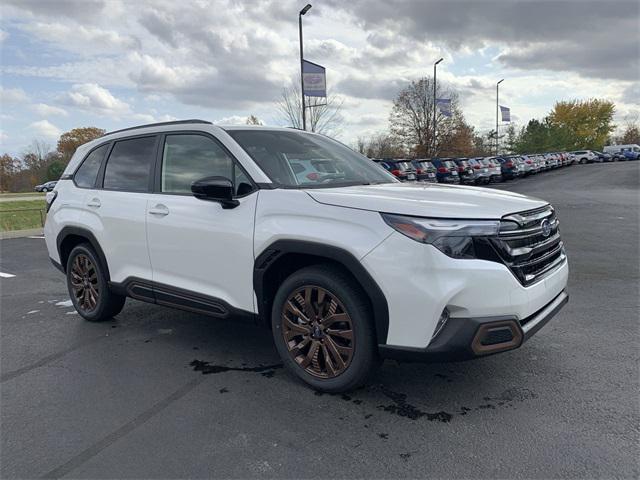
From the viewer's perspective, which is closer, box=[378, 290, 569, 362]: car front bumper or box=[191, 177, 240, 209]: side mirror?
box=[378, 290, 569, 362]: car front bumper

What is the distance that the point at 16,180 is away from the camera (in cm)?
7962

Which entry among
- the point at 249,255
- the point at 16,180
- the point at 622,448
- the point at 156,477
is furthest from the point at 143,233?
the point at 16,180

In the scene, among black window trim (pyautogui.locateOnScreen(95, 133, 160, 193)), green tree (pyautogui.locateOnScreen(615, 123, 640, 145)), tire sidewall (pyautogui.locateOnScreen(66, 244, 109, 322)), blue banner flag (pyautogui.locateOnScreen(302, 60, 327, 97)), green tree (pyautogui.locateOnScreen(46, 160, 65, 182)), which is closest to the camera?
black window trim (pyautogui.locateOnScreen(95, 133, 160, 193))

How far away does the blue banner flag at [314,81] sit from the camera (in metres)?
19.7

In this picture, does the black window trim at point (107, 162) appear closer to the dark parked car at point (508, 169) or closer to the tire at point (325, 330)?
the tire at point (325, 330)

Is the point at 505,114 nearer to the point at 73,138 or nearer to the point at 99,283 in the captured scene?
the point at 99,283

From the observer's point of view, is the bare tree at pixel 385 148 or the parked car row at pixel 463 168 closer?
the parked car row at pixel 463 168

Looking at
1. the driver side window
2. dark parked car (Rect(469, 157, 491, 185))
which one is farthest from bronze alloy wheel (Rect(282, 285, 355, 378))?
dark parked car (Rect(469, 157, 491, 185))

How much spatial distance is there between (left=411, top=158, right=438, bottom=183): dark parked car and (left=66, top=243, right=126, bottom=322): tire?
71.0ft

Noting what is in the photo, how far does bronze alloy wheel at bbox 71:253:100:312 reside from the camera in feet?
16.3

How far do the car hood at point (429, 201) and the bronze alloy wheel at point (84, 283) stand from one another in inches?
111

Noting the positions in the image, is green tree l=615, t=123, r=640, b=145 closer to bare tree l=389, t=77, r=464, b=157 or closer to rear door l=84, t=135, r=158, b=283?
bare tree l=389, t=77, r=464, b=157

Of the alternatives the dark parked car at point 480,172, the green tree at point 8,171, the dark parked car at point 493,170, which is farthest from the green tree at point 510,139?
the green tree at point 8,171

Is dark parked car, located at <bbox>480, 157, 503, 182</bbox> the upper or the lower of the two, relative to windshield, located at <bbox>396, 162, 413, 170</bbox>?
lower
